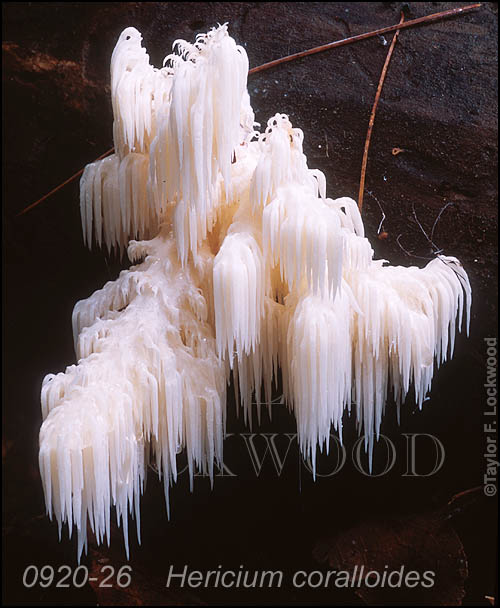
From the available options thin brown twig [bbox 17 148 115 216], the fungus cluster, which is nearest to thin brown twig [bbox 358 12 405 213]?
the fungus cluster

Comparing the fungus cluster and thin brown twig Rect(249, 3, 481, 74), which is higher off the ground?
thin brown twig Rect(249, 3, 481, 74)

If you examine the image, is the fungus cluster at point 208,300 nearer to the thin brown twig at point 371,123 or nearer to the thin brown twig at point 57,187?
the thin brown twig at point 57,187

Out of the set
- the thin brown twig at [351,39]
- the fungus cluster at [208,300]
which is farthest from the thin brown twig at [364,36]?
the fungus cluster at [208,300]

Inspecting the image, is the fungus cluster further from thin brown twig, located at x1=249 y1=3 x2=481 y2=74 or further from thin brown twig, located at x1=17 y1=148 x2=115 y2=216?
thin brown twig, located at x1=249 y1=3 x2=481 y2=74

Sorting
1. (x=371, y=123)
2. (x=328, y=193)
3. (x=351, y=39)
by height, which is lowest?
(x=328, y=193)

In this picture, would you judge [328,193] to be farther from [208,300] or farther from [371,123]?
[208,300]

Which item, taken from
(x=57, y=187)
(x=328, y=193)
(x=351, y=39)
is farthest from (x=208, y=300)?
(x=351, y=39)

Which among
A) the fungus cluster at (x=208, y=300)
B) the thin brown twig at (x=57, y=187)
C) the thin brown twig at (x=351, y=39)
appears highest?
the thin brown twig at (x=351, y=39)
